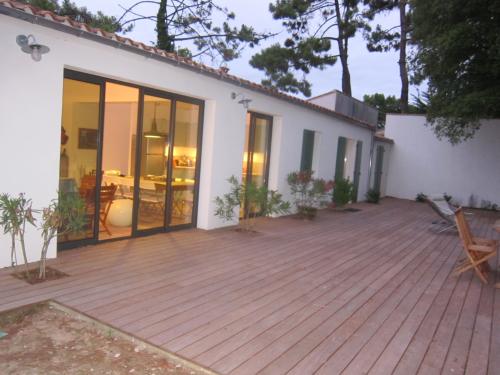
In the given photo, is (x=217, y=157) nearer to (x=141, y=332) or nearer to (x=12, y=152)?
(x=12, y=152)

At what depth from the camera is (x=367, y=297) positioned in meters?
4.32

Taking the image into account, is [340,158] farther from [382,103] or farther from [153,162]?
[382,103]

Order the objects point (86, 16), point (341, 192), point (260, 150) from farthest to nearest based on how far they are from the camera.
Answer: point (86, 16) → point (341, 192) → point (260, 150)

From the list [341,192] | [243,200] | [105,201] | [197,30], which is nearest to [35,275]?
[105,201]

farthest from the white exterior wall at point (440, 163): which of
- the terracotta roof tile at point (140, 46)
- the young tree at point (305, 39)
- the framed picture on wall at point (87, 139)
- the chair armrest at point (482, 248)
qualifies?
the framed picture on wall at point (87, 139)

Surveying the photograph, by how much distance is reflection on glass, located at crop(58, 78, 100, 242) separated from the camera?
5.02 metres

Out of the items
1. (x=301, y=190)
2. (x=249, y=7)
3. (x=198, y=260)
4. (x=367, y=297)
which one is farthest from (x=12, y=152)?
(x=249, y=7)

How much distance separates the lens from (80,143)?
5.23 metres

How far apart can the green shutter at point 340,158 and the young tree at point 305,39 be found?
740cm

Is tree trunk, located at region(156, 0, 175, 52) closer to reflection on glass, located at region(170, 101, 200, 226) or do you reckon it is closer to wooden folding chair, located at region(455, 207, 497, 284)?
reflection on glass, located at region(170, 101, 200, 226)

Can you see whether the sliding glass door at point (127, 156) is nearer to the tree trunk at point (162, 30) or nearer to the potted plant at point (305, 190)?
the potted plant at point (305, 190)

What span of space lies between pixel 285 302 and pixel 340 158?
8.68 metres

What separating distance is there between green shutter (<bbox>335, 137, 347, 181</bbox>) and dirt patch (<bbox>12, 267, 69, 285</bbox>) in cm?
874

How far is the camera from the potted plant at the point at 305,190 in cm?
938
